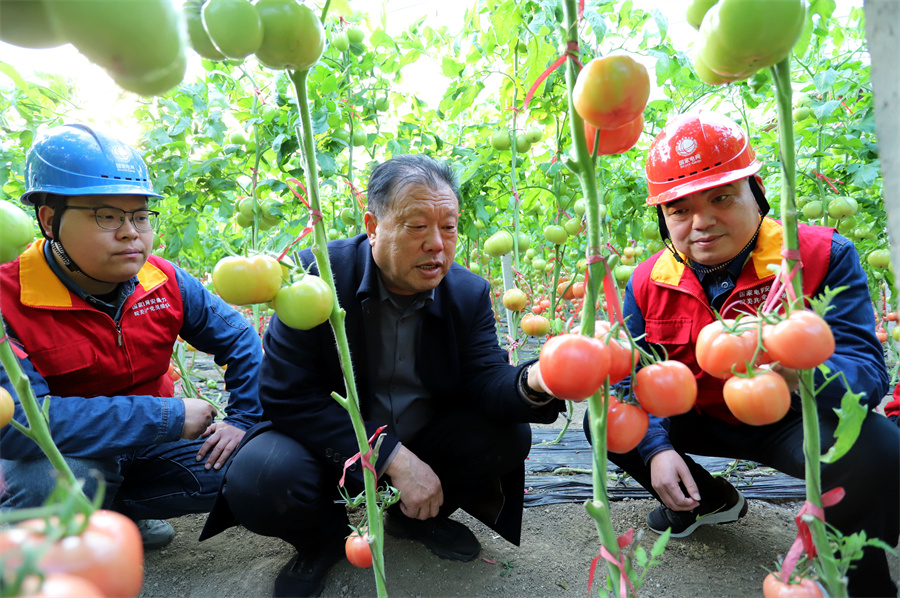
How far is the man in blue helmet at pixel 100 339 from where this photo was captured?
5.17 feet

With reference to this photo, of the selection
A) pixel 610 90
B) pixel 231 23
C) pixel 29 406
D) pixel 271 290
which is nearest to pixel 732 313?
pixel 610 90

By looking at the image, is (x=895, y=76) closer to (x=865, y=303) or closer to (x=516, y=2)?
(x=865, y=303)

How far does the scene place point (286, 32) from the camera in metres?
0.61

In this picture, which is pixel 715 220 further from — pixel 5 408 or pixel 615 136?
pixel 5 408

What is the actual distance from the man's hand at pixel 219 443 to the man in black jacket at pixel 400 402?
0.23 m

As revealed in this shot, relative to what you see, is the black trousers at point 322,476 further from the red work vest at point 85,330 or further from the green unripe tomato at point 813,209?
the green unripe tomato at point 813,209

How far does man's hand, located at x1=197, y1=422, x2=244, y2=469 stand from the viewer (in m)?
1.90

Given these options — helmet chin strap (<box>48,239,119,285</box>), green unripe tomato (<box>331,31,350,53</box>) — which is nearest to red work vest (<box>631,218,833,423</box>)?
green unripe tomato (<box>331,31,350,53</box>)

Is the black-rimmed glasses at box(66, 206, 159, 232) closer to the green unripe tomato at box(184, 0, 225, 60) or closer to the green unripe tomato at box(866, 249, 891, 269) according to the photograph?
the green unripe tomato at box(184, 0, 225, 60)

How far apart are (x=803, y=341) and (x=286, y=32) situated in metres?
0.66

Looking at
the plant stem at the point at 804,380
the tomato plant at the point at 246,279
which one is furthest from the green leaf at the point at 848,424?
the tomato plant at the point at 246,279

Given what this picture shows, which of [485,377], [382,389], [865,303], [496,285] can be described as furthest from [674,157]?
[496,285]

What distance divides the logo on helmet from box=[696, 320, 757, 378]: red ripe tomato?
97cm

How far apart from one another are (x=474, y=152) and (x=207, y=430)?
5.93 ft
